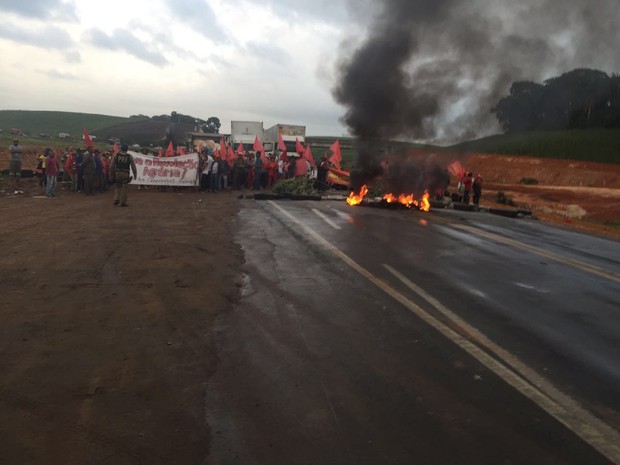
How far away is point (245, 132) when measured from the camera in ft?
123

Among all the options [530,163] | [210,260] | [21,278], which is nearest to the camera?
[21,278]

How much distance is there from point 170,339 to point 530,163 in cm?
4425

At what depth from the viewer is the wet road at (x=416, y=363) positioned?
2.99 m

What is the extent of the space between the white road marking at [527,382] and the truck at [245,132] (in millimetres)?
32441

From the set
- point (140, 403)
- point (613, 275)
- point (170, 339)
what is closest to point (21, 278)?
point (170, 339)

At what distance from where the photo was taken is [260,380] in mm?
3723

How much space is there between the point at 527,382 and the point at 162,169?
19.5 m

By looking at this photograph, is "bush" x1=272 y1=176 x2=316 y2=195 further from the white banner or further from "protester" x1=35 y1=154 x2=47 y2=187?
"protester" x1=35 y1=154 x2=47 y2=187

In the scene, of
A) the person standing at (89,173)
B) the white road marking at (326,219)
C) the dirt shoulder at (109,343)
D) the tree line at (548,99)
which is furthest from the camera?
the person standing at (89,173)

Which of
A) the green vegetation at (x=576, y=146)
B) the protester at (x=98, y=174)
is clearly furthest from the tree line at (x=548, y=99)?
the green vegetation at (x=576, y=146)

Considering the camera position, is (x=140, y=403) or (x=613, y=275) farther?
(x=613, y=275)

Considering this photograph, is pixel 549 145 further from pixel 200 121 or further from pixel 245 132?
pixel 200 121

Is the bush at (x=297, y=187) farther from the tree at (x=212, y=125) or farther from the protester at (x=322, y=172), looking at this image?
the tree at (x=212, y=125)

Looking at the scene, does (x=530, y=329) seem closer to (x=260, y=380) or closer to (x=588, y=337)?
(x=588, y=337)
